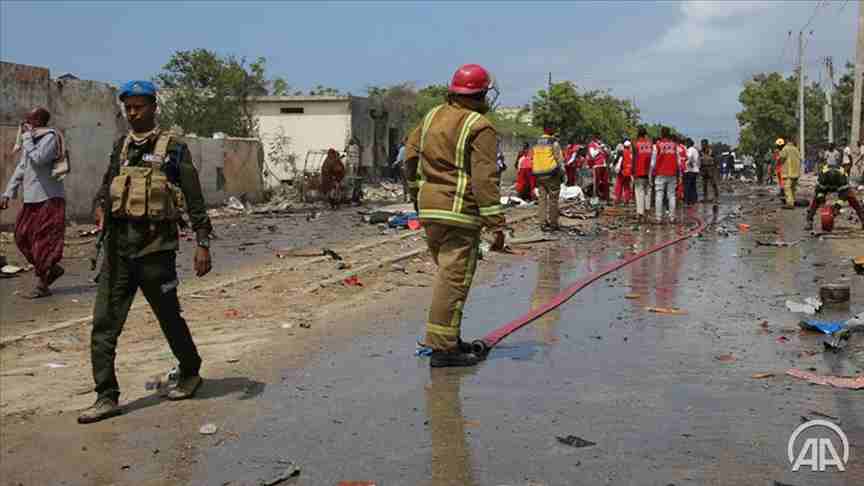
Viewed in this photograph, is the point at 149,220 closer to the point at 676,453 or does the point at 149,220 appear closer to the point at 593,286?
the point at 676,453

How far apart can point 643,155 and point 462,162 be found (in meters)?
12.7

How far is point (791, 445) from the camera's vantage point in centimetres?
416

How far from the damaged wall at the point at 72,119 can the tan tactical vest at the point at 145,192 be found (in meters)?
13.3

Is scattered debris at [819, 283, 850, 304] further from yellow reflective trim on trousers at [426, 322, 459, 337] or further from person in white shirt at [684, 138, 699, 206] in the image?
person in white shirt at [684, 138, 699, 206]

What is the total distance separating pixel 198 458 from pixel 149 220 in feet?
4.92

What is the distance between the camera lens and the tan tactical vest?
206 inches

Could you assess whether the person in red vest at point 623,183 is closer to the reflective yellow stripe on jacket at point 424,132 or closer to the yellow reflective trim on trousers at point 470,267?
the reflective yellow stripe on jacket at point 424,132

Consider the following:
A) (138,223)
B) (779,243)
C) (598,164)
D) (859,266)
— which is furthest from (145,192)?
(598,164)

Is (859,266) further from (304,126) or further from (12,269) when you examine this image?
(304,126)

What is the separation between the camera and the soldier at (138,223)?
5270 mm

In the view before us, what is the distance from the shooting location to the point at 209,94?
3412 cm

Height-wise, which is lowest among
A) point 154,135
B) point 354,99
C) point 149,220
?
point 149,220

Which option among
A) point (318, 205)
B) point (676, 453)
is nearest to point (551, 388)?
point (676, 453)

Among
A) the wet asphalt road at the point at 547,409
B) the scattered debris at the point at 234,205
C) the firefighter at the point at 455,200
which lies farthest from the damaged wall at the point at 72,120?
the firefighter at the point at 455,200
